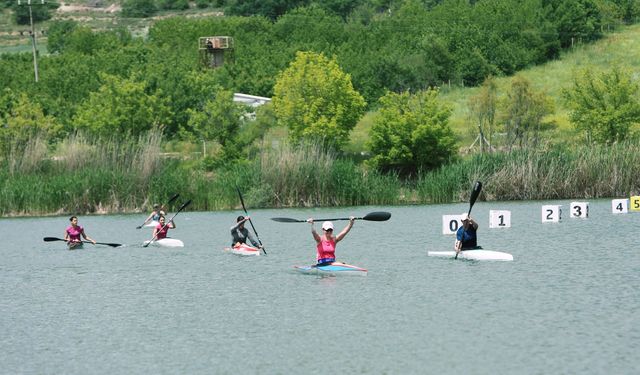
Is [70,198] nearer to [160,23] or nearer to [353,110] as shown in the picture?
[353,110]

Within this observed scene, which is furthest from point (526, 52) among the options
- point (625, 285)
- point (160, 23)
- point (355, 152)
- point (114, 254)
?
point (625, 285)

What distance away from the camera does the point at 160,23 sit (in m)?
163

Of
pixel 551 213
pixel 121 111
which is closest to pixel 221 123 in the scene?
pixel 121 111

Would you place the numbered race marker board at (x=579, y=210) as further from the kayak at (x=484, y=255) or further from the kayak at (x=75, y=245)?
the kayak at (x=75, y=245)

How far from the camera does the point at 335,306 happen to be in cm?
3797

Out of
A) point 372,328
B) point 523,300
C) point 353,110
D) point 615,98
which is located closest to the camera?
point 372,328

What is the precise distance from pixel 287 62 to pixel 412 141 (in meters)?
46.1

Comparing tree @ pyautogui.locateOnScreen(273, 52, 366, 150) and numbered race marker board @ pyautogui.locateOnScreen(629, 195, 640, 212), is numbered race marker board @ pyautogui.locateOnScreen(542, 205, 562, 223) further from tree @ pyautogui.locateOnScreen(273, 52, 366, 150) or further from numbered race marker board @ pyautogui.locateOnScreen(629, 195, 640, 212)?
tree @ pyautogui.locateOnScreen(273, 52, 366, 150)

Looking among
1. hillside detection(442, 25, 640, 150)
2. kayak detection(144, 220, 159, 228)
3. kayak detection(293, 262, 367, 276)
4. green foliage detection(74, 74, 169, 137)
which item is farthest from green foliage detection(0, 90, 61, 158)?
kayak detection(293, 262, 367, 276)

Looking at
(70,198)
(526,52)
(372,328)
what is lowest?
(372,328)

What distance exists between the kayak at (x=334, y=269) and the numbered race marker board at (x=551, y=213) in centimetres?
1677

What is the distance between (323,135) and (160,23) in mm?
76772

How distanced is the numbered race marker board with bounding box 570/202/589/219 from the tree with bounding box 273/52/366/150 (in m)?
34.7

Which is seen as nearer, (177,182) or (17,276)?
(17,276)
